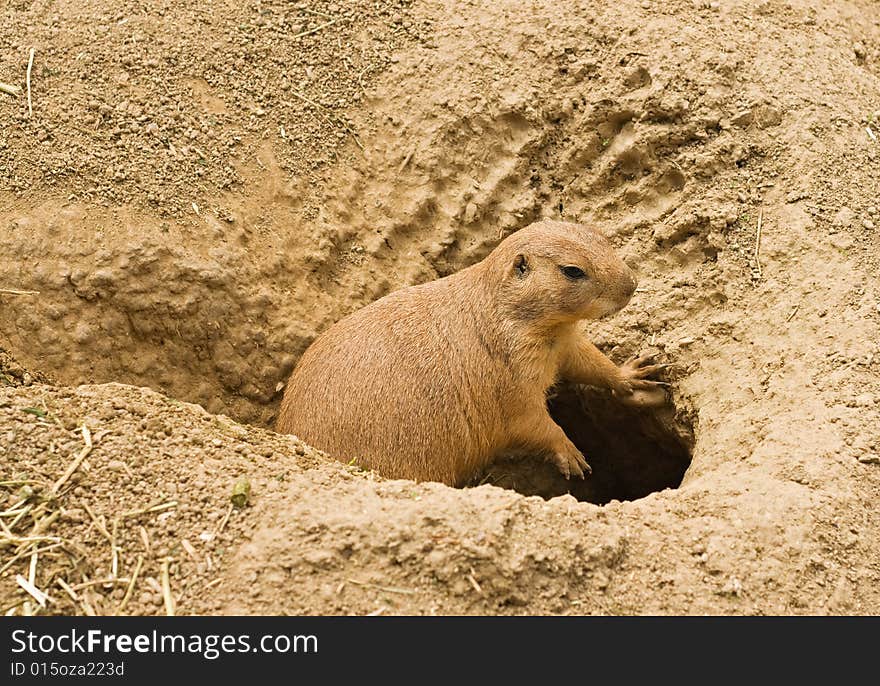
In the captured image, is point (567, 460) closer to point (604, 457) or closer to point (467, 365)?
point (467, 365)

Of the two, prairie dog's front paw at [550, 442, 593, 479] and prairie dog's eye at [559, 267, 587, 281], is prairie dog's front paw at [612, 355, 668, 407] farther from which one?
prairie dog's eye at [559, 267, 587, 281]

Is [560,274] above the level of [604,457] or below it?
above

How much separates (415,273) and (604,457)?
195 cm

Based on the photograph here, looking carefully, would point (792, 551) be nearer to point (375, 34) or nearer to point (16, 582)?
point (16, 582)

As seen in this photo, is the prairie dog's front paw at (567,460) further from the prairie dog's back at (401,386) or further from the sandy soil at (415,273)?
the sandy soil at (415,273)

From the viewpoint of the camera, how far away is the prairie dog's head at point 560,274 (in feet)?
18.2

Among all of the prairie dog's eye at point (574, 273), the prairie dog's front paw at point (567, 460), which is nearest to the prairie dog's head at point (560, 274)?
the prairie dog's eye at point (574, 273)

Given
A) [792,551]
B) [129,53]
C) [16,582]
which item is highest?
[129,53]

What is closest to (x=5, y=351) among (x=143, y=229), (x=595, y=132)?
(x=143, y=229)

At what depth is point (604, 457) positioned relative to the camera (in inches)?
279

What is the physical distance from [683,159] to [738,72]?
720 mm

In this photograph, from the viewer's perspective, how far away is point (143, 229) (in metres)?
5.86

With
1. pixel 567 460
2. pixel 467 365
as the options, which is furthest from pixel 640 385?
pixel 467 365

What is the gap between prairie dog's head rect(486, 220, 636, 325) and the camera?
5.55m
